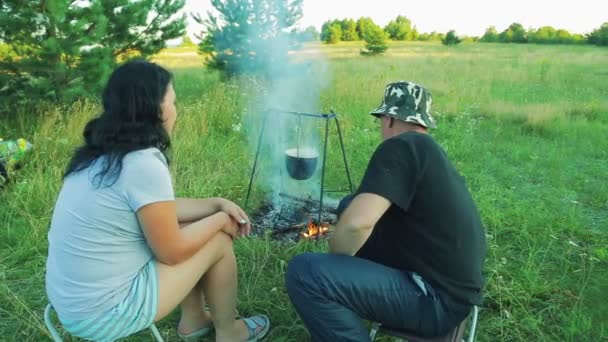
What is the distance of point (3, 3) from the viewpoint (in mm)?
4633

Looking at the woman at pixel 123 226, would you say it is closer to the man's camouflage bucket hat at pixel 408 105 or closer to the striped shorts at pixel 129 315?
the striped shorts at pixel 129 315

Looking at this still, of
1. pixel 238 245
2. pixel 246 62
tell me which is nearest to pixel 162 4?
pixel 246 62

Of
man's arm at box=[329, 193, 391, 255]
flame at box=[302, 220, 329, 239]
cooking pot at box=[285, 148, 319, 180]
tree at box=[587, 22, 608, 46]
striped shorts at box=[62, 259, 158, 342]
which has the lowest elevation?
flame at box=[302, 220, 329, 239]

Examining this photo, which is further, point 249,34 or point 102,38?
point 249,34

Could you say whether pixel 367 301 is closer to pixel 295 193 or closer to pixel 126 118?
pixel 126 118

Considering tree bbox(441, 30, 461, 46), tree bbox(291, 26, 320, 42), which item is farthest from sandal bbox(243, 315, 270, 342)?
tree bbox(441, 30, 461, 46)

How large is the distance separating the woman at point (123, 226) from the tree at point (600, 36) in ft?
107

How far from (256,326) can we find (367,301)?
0.77 metres

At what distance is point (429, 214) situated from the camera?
1619 mm

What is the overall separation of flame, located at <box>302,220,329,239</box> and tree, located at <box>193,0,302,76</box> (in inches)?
124

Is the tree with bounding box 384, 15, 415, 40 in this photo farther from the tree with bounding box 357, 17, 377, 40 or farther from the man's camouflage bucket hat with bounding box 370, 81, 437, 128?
the man's camouflage bucket hat with bounding box 370, 81, 437, 128

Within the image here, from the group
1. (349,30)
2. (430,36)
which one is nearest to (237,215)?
(349,30)

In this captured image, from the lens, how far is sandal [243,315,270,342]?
217cm

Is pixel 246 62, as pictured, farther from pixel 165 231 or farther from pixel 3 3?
pixel 165 231
